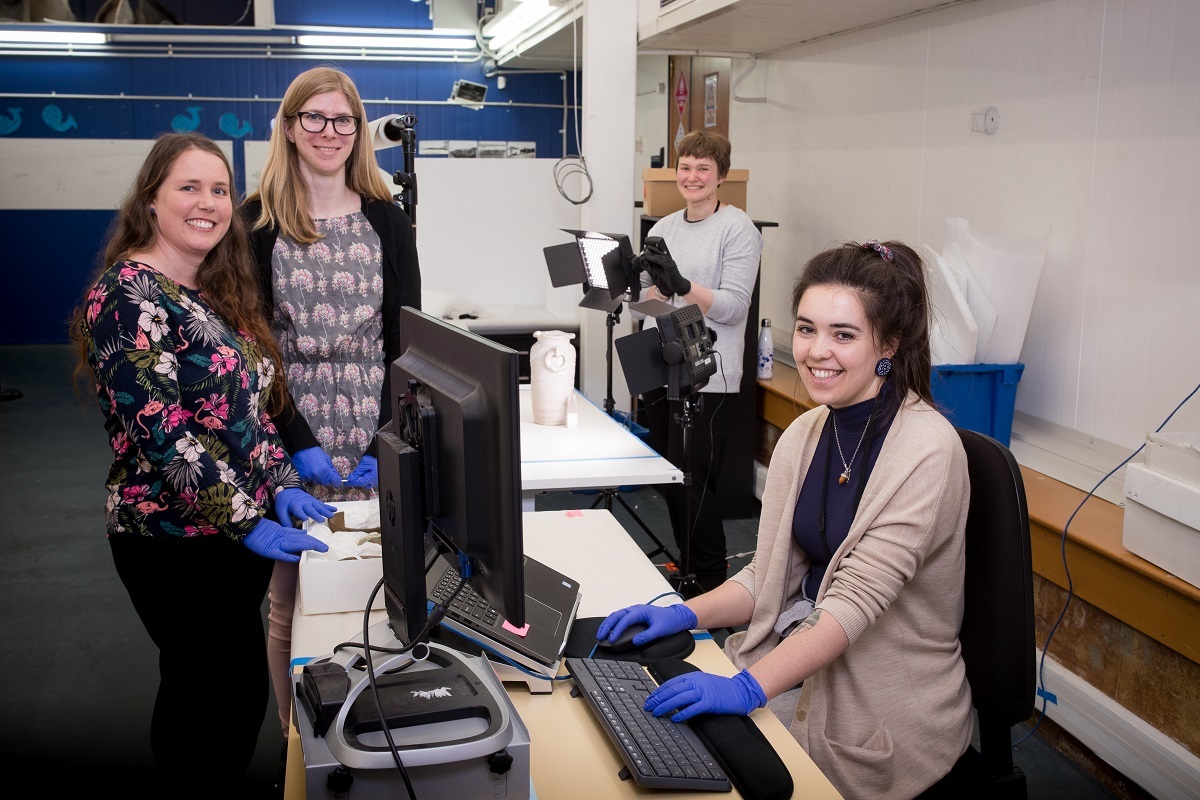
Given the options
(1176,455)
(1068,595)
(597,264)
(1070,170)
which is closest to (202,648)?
(597,264)

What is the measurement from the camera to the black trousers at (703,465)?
3488 millimetres

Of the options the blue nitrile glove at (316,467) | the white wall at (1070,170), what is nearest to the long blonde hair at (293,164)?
the blue nitrile glove at (316,467)

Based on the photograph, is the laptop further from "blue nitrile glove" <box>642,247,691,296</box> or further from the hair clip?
"blue nitrile glove" <box>642,247,691,296</box>

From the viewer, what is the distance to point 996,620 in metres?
1.51

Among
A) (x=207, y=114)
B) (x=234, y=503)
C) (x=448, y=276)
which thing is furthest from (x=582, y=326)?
(x=207, y=114)

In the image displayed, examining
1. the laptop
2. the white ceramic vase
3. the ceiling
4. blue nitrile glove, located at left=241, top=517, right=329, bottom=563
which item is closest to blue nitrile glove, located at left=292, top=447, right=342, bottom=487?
blue nitrile glove, located at left=241, top=517, right=329, bottom=563

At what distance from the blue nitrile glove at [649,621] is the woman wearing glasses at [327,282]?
0.84 metres

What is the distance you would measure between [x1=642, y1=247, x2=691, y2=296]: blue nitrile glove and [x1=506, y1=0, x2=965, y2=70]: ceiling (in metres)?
1.13

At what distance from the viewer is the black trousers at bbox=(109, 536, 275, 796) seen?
1.80 meters

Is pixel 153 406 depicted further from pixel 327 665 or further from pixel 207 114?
pixel 207 114

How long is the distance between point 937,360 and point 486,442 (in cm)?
215

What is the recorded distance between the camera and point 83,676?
3.01 m

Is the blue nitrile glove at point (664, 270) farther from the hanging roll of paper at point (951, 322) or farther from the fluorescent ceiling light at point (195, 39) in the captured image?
the fluorescent ceiling light at point (195, 39)

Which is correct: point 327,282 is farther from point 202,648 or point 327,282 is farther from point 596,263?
point 596,263
